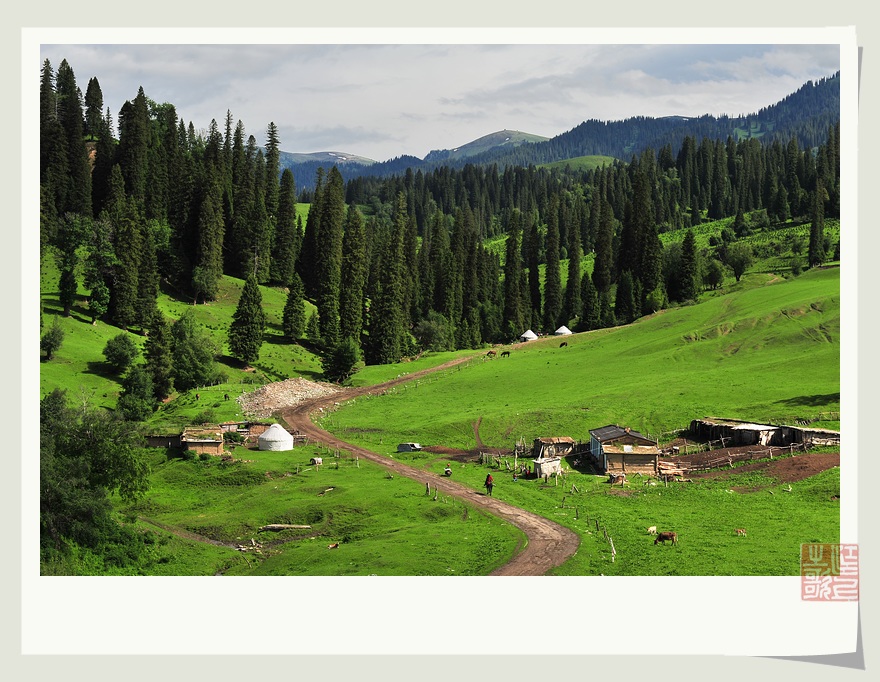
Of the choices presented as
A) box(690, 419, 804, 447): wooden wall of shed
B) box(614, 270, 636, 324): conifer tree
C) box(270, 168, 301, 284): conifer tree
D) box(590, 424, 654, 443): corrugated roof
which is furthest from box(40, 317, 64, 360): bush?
box(614, 270, 636, 324): conifer tree

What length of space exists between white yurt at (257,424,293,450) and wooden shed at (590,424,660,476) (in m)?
22.1

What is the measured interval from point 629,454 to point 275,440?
24.7 meters

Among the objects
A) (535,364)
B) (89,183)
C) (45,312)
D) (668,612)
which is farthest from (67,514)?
(89,183)

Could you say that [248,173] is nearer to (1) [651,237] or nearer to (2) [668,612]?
(1) [651,237]

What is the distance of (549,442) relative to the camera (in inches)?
2322

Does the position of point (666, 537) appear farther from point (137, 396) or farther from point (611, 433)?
point (137, 396)

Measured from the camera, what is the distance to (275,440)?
6331 centimetres

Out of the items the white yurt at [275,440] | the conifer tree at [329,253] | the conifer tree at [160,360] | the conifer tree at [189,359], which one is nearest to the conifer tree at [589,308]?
the conifer tree at [329,253]

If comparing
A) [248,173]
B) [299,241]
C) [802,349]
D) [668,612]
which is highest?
[248,173]

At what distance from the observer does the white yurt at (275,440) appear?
63.3 metres

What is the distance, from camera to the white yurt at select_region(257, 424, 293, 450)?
208 feet

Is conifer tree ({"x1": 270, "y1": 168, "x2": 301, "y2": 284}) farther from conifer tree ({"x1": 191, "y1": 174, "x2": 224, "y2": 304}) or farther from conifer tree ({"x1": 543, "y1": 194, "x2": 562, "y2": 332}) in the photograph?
conifer tree ({"x1": 543, "y1": 194, "x2": 562, "y2": 332})

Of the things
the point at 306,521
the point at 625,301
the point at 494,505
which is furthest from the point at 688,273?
the point at 306,521

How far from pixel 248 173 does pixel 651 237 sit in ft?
190
